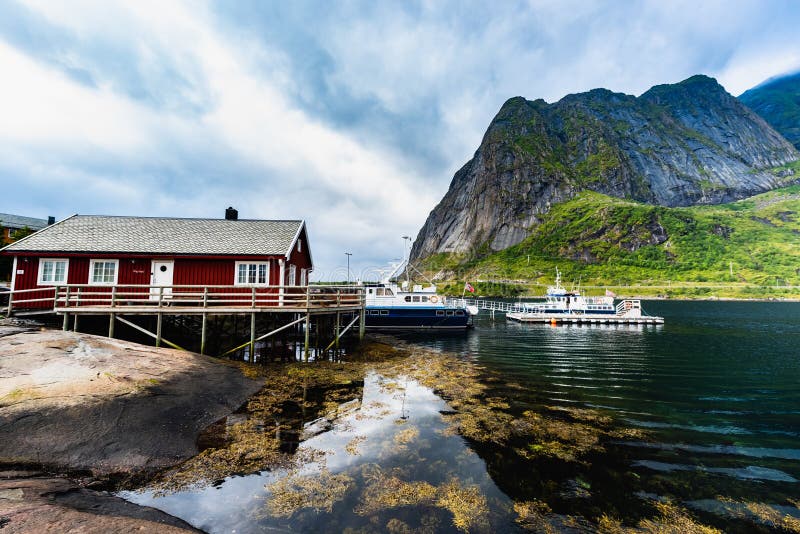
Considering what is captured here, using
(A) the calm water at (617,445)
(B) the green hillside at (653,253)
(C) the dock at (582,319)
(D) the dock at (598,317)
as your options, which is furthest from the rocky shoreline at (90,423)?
(B) the green hillside at (653,253)

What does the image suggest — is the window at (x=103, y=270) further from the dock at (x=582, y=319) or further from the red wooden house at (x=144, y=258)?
the dock at (x=582, y=319)

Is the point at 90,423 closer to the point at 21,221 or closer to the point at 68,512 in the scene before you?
the point at 68,512

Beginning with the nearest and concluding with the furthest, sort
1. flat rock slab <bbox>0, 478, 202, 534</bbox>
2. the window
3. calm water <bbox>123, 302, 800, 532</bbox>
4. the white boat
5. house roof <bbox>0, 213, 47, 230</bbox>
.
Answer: flat rock slab <bbox>0, 478, 202, 534</bbox>, calm water <bbox>123, 302, 800, 532</bbox>, the window, the white boat, house roof <bbox>0, 213, 47, 230</bbox>

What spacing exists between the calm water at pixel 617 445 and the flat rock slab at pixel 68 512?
1.59 ft

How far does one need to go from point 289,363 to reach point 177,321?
1021cm

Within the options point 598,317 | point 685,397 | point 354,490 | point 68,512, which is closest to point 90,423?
point 68,512

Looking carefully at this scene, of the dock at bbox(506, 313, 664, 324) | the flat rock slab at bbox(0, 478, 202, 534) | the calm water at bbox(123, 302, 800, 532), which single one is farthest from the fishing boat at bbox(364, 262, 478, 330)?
the flat rock slab at bbox(0, 478, 202, 534)

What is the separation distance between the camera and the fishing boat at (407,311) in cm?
3659

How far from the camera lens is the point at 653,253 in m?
141

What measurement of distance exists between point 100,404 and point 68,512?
4748mm

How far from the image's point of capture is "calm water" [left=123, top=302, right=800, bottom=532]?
6.34 m

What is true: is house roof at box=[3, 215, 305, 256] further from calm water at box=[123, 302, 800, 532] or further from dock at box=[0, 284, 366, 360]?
calm water at box=[123, 302, 800, 532]

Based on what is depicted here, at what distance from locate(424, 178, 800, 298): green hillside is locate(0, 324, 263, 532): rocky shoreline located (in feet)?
422

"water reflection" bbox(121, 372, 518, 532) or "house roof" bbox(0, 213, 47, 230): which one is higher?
"house roof" bbox(0, 213, 47, 230)
